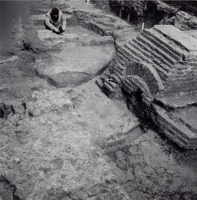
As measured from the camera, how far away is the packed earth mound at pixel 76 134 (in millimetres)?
2668

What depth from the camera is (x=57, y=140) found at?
3070 mm

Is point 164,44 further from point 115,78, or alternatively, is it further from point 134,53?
point 115,78

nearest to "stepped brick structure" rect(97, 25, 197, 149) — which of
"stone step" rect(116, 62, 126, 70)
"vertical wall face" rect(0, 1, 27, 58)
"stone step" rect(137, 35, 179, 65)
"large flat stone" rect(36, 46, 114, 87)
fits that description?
"stone step" rect(137, 35, 179, 65)

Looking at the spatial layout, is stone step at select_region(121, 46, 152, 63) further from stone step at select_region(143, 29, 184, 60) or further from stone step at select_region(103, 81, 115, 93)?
stone step at select_region(103, 81, 115, 93)

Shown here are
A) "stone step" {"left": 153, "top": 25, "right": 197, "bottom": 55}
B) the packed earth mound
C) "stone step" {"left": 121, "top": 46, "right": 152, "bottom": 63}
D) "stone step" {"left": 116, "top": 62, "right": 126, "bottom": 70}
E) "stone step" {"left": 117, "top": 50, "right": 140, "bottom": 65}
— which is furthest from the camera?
"stone step" {"left": 116, "top": 62, "right": 126, "bottom": 70}

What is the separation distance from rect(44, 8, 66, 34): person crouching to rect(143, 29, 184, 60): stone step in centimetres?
291

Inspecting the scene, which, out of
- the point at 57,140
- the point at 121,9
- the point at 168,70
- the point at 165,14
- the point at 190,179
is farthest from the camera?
the point at 121,9

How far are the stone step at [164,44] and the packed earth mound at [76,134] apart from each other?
2.59 feet

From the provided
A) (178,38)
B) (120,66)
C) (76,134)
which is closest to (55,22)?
(120,66)

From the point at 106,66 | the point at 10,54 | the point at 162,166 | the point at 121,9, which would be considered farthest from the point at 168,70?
the point at 121,9

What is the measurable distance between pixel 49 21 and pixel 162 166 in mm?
4934

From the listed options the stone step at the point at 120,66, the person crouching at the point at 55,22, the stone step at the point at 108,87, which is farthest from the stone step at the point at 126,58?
the person crouching at the point at 55,22

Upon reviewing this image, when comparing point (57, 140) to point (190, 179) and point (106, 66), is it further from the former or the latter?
point (106, 66)

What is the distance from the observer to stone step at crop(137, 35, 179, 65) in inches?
156
